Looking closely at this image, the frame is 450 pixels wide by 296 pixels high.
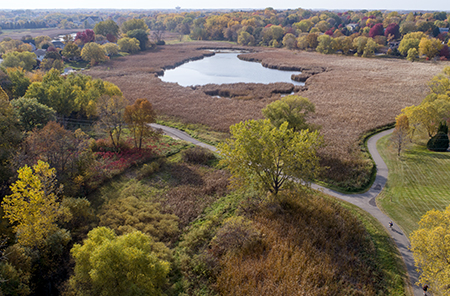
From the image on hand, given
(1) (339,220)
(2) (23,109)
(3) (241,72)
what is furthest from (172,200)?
(3) (241,72)

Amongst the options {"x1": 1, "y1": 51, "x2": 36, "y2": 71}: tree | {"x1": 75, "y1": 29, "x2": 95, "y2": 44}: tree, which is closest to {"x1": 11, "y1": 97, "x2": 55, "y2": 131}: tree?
{"x1": 1, "y1": 51, "x2": 36, "y2": 71}: tree

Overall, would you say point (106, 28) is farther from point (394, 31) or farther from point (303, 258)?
point (303, 258)

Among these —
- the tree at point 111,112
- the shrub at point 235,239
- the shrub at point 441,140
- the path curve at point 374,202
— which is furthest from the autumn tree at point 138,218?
the shrub at point 441,140

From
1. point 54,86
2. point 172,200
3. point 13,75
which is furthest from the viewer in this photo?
point 13,75

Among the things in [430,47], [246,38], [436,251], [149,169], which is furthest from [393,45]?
[436,251]

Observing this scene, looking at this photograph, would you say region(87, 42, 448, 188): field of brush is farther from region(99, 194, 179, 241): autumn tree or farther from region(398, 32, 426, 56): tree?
region(99, 194, 179, 241): autumn tree

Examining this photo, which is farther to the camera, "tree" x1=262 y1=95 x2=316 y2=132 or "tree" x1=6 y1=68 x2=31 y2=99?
"tree" x1=6 y1=68 x2=31 y2=99

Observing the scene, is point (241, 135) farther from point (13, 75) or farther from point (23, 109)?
point (13, 75)
